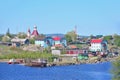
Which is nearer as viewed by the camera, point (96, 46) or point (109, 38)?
point (96, 46)

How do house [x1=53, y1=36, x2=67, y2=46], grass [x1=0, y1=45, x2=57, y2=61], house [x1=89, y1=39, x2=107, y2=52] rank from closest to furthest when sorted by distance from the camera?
1. grass [x1=0, y1=45, x2=57, y2=61]
2. house [x1=89, y1=39, x2=107, y2=52]
3. house [x1=53, y1=36, x2=67, y2=46]

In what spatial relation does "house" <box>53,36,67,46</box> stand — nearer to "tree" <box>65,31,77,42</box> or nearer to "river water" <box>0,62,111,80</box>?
"tree" <box>65,31,77,42</box>

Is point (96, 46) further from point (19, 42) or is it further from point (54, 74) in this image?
point (54, 74)

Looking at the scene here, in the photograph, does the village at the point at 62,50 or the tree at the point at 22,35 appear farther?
the tree at the point at 22,35

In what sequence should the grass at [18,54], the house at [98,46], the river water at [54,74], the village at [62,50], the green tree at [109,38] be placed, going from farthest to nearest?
the green tree at [109,38]
the house at [98,46]
the grass at [18,54]
the village at [62,50]
the river water at [54,74]

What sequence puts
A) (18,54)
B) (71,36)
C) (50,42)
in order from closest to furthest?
(18,54)
(50,42)
(71,36)

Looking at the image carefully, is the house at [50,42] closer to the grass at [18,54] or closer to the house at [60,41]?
the house at [60,41]

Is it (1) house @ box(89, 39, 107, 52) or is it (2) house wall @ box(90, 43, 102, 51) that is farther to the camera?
(2) house wall @ box(90, 43, 102, 51)

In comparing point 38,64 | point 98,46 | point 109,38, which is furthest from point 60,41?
point 38,64

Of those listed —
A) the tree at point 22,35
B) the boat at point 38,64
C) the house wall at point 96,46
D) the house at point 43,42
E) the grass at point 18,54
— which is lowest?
the boat at point 38,64

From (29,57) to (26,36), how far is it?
21.5 metres

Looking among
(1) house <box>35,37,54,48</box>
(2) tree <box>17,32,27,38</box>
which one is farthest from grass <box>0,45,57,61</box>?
(2) tree <box>17,32,27,38</box>

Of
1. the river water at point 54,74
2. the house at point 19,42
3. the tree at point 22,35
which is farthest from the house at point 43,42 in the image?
the river water at point 54,74

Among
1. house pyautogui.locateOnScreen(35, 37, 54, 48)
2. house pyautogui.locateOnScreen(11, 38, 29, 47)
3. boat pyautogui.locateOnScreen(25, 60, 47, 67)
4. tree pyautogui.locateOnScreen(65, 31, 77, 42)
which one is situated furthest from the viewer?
tree pyautogui.locateOnScreen(65, 31, 77, 42)
